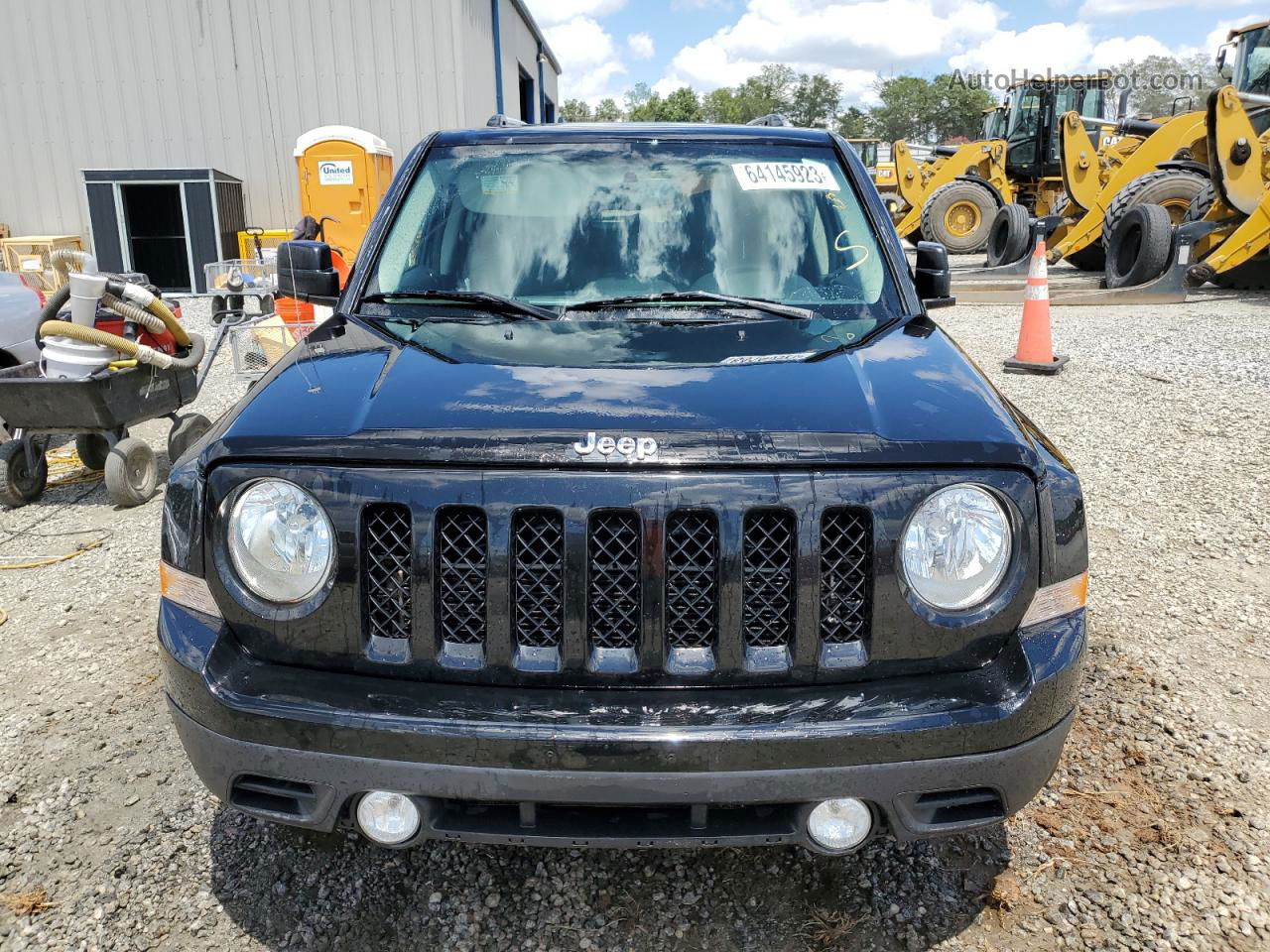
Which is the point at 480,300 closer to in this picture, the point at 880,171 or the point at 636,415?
the point at 636,415

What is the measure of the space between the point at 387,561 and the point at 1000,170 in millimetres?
20787

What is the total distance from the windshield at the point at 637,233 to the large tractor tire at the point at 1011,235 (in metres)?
13.0

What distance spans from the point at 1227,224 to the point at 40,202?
19727mm

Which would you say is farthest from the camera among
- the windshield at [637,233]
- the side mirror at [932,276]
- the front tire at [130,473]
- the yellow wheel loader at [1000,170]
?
the yellow wheel loader at [1000,170]

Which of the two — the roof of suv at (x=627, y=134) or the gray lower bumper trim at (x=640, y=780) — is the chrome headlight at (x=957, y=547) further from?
the roof of suv at (x=627, y=134)

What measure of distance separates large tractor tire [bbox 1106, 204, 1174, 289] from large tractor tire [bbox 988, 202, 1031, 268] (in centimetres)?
169

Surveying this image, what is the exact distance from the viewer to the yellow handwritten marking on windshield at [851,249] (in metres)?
3.04

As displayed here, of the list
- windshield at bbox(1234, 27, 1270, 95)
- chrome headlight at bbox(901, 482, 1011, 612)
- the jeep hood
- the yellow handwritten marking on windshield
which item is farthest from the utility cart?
windshield at bbox(1234, 27, 1270, 95)

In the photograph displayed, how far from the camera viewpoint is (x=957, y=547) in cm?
185

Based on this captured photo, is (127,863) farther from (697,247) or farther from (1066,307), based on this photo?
(1066,307)

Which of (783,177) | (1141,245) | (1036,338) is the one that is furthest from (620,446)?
(1141,245)

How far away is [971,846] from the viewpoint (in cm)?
251

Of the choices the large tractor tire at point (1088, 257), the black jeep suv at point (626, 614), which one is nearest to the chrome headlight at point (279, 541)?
the black jeep suv at point (626, 614)

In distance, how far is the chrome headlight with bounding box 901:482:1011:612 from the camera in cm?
183
